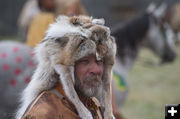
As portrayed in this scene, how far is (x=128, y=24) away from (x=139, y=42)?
342mm

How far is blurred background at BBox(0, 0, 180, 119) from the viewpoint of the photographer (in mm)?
8373

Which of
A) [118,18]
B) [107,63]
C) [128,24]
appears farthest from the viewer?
[118,18]

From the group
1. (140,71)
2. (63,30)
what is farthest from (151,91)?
(63,30)

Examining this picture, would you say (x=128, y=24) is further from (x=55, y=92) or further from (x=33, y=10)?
(x=55, y=92)

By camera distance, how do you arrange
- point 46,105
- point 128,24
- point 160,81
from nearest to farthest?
point 46,105 < point 128,24 < point 160,81

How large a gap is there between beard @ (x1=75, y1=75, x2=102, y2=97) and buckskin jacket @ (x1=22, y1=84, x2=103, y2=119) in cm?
9

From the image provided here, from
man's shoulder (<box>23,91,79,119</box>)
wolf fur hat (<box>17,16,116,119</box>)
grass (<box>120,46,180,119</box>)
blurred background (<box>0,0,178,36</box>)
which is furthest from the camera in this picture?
blurred background (<box>0,0,178,36</box>)

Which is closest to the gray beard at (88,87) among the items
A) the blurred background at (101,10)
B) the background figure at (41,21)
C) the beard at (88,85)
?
the beard at (88,85)

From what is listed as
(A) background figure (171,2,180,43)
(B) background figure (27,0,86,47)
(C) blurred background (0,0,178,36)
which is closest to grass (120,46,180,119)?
(C) blurred background (0,0,178,36)

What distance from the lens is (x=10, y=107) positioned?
527 centimetres

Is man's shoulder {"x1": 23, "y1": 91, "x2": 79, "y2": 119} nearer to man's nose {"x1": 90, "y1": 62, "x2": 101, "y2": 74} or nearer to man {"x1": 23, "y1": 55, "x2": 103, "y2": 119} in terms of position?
man {"x1": 23, "y1": 55, "x2": 103, "y2": 119}

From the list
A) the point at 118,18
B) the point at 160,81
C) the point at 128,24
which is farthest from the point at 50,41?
the point at 118,18

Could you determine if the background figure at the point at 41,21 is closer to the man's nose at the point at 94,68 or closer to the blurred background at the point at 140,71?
the blurred background at the point at 140,71

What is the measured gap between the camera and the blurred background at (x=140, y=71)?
8.37 meters
